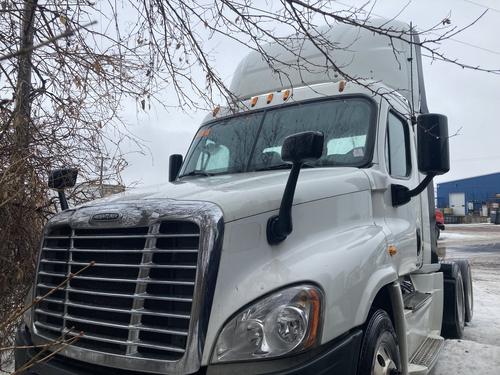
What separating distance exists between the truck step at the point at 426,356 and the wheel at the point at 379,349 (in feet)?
1.46

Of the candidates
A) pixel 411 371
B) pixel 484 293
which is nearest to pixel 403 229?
pixel 411 371

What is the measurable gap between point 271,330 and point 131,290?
75 cm

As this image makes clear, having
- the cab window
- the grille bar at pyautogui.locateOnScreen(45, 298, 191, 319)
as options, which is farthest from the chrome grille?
the cab window

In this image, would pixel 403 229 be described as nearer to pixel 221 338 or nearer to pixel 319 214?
pixel 319 214

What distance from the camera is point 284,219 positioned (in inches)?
99.3

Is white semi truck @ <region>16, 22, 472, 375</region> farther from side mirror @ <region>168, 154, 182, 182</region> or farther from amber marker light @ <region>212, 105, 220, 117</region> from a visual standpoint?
side mirror @ <region>168, 154, 182, 182</region>

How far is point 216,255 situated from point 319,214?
2.66 ft

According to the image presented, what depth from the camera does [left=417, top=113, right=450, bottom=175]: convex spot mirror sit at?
3693 mm

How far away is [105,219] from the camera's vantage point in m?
2.64

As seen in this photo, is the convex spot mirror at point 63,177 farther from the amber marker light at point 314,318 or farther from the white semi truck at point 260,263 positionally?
the amber marker light at point 314,318

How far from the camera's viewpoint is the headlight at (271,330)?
2240 millimetres

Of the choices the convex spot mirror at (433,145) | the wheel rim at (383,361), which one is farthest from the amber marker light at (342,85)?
the wheel rim at (383,361)

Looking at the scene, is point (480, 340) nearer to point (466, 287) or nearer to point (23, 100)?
point (466, 287)

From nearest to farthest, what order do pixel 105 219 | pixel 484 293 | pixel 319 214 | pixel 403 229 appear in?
pixel 105 219, pixel 319 214, pixel 403 229, pixel 484 293
